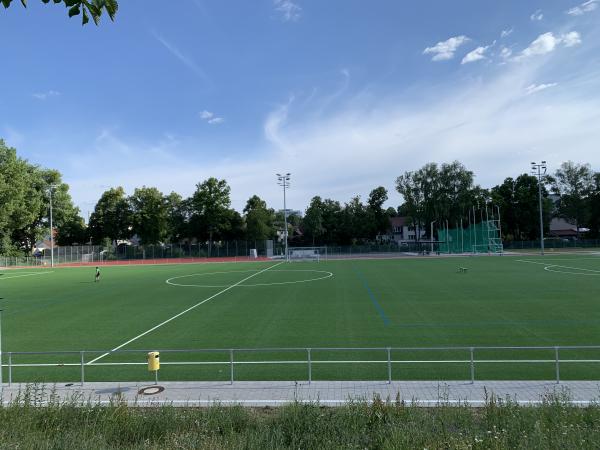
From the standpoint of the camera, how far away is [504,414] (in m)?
6.67

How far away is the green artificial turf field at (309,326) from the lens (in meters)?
11.8

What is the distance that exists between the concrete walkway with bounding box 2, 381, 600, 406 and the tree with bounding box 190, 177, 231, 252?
83.0m

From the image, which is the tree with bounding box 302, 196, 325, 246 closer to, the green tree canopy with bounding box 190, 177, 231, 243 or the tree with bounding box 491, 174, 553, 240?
the green tree canopy with bounding box 190, 177, 231, 243

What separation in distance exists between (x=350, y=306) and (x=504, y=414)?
50.2ft

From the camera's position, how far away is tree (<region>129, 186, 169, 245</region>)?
9138 cm

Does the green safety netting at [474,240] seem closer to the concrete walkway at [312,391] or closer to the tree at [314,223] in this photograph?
the tree at [314,223]

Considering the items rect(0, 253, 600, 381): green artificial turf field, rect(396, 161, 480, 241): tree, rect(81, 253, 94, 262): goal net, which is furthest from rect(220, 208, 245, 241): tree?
rect(0, 253, 600, 381): green artificial turf field

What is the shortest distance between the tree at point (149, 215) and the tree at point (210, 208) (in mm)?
6657

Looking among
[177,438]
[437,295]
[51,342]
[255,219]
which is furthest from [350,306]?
[255,219]

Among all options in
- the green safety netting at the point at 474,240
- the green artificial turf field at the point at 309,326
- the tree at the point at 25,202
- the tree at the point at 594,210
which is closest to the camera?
the green artificial turf field at the point at 309,326

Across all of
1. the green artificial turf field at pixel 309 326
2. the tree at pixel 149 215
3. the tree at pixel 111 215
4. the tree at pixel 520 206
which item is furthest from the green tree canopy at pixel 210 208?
the tree at pixel 520 206

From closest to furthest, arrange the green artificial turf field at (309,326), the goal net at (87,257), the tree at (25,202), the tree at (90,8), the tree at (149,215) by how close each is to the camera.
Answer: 1. the tree at (90,8)
2. the green artificial turf field at (309,326)
3. the tree at (25,202)
4. the goal net at (87,257)
5. the tree at (149,215)

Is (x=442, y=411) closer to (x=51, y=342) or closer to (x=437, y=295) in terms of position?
(x=51, y=342)

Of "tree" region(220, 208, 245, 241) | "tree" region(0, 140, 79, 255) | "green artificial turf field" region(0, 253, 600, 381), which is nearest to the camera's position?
"green artificial turf field" region(0, 253, 600, 381)
